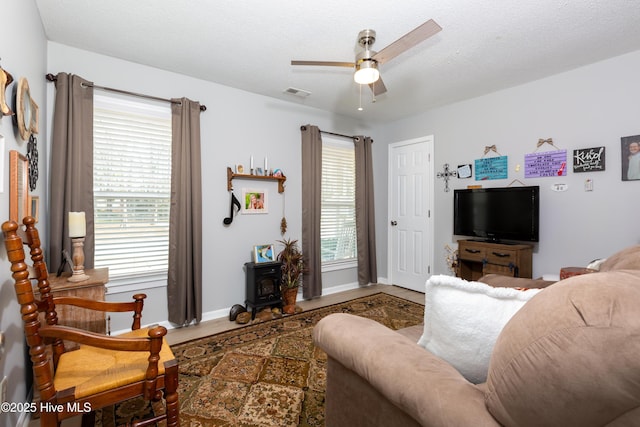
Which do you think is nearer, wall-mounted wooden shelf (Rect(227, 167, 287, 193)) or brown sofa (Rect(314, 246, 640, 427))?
brown sofa (Rect(314, 246, 640, 427))

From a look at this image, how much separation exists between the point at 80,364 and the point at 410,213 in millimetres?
3984

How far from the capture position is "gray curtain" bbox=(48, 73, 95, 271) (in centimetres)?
235

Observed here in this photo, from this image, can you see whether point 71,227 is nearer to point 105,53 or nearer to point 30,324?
point 30,324

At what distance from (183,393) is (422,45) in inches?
125

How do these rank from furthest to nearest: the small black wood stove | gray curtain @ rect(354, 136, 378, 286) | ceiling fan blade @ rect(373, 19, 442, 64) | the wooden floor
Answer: gray curtain @ rect(354, 136, 378, 286) → the small black wood stove → the wooden floor → ceiling fan blade @ rect(373, 19, 442, 64)

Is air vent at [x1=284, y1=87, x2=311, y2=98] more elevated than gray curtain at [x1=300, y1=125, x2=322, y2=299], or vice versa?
air vent at [x1=284, y1=87, x2=311, y2=98]

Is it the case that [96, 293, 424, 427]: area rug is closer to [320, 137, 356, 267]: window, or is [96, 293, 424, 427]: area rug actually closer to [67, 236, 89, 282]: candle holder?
[67, 236, 89, 282]: candle holder

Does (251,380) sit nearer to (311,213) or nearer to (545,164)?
(311,213)

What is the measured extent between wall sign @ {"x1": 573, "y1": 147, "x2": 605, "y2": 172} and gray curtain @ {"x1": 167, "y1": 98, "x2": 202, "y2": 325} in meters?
3.80

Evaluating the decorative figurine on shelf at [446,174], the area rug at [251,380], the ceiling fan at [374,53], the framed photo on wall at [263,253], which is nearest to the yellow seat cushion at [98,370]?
the area rug at [251,380]

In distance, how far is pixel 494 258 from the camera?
3.18 metres

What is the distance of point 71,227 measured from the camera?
2.01m

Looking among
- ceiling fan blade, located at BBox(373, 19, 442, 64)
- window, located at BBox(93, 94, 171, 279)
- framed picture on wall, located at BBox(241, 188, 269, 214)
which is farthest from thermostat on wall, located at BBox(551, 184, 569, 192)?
window, located at BBox(93, 94, 171, 279)

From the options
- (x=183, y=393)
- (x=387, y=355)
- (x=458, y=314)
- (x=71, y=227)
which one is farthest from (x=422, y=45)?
(x=183, y=393)
